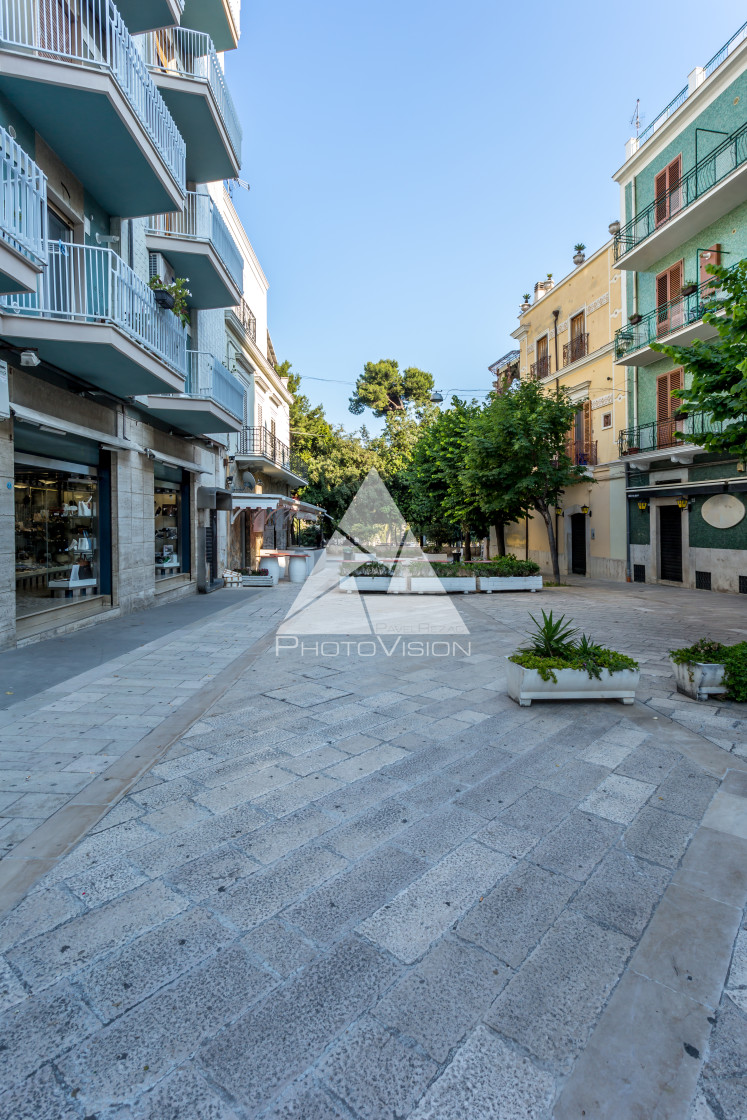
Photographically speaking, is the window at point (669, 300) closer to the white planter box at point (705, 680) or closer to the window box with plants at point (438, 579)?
the window box with plants at point (438, 579)

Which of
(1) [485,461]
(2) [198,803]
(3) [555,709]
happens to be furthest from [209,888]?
(1) [485,461]

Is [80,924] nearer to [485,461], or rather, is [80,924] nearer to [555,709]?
[555,709]

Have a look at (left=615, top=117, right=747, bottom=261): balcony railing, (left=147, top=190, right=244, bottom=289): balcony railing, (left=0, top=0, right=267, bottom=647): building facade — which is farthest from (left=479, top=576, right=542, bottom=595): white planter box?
(left=615, top=117, right=747, bottom=261): balcony railing

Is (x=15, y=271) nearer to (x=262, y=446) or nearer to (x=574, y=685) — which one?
(x=574, y=685)

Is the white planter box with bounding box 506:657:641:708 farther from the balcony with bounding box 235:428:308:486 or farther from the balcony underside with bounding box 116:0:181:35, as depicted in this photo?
the balcony with bounding box 235:428:308:486

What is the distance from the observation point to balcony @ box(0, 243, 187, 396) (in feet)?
22.4

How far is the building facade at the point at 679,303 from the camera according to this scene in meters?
14.6

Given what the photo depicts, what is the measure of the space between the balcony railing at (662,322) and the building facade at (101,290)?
1232cm

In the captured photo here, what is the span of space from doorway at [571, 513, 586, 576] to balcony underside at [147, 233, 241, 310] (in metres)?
15.1

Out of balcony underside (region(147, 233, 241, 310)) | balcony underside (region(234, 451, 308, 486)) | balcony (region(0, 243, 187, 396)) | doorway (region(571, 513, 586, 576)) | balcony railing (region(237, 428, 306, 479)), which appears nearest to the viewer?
balcony (region(0, 243, 187, 396))

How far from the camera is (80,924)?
7.68 feet

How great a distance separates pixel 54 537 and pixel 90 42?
287 inches

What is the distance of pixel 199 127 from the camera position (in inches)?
448

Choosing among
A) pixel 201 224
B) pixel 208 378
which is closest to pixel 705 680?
pixel 208 378
